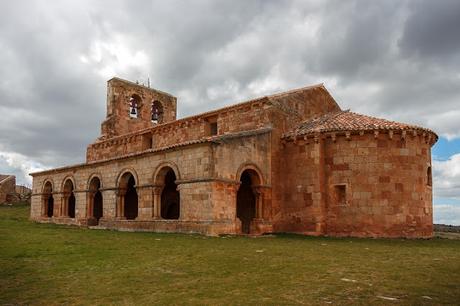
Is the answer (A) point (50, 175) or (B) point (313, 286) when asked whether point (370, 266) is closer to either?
(B) point (313, 286)

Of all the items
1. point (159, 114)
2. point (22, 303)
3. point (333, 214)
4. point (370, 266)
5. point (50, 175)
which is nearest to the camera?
point (22, 303)

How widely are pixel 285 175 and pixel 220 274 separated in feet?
35.3

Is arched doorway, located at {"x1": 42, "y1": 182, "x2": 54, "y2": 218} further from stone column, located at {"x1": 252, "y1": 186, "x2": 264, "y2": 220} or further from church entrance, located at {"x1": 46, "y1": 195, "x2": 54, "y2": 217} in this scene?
stone column, located at {"x1": 252, "y1": 186, "x2": 264, "y2": 220}

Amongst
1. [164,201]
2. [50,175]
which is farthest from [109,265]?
[50,175]

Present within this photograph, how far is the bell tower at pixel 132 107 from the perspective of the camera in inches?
1020

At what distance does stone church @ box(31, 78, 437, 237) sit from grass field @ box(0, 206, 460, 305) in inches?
156

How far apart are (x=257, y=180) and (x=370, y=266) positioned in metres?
8.79

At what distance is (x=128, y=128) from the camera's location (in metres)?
26.8

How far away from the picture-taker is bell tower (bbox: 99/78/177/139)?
25.9 m

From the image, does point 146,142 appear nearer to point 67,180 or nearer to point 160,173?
point 67,180

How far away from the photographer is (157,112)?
28.5 metres

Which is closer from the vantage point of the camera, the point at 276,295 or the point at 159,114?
the point at 276,295

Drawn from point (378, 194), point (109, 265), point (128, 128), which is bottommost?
point (109, 265)

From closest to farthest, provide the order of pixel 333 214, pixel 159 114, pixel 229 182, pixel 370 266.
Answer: pixel 370 266 → pixel 229 182 → pixel 333 214 → pixel 159 114
